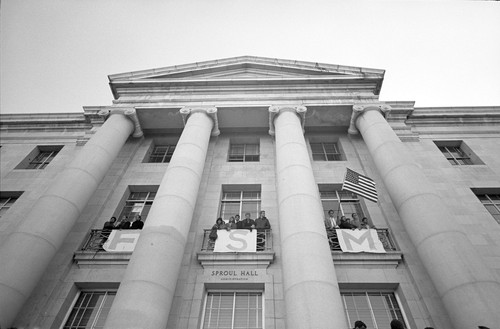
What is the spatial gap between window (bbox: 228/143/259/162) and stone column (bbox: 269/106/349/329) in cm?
352

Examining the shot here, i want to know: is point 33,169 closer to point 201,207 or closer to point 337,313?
point 201,207

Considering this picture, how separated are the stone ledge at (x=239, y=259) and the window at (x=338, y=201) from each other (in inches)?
185

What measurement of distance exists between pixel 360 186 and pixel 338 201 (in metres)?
2.74

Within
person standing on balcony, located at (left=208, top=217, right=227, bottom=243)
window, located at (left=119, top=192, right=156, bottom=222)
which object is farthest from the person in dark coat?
window, located at (left=119, top=192, right=156, bottom=222)

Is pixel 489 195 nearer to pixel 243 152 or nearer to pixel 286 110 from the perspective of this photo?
pixel 286 110

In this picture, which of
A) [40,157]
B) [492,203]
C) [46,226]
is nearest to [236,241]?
[46,226]

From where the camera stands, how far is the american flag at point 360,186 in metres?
14.6

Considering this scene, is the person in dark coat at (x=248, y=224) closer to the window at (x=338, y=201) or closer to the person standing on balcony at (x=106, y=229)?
the window at (x=338, y=201)

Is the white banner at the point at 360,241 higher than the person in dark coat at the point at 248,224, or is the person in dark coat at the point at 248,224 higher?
the person in dark coat at the point at 248,224

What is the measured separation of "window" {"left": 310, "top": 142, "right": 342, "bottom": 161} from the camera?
20797mm

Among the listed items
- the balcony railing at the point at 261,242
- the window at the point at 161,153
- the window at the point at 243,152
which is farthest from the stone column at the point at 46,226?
the window at the point at 243,152

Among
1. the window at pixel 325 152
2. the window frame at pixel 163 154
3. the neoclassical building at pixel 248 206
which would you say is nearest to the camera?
the neoclassical building at pixel 248 206

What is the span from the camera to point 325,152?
837 inches

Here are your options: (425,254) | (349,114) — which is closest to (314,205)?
(425,254)
